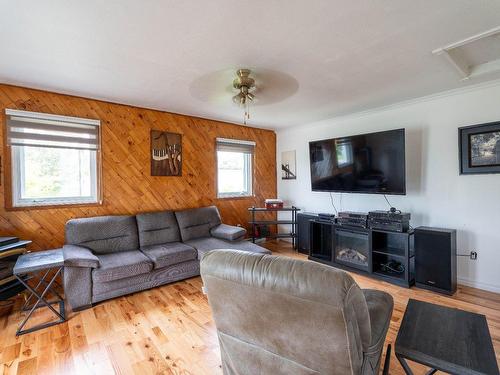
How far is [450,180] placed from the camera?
3.07 meters

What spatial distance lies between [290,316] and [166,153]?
3320 millimetres

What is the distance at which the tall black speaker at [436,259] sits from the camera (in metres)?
2.75

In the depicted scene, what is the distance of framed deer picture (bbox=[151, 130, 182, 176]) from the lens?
3715 millimetres

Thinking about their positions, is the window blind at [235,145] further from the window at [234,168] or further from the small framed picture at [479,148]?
the small framed picture at [479,148]

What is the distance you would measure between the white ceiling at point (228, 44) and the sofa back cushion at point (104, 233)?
5.10ft

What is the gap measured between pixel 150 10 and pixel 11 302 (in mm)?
3206

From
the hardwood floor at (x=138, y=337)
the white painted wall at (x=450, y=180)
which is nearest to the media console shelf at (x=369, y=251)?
the hardwood floor at (x=138, y=337)

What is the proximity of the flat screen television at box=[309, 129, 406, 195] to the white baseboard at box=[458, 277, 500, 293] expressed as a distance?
1.25m

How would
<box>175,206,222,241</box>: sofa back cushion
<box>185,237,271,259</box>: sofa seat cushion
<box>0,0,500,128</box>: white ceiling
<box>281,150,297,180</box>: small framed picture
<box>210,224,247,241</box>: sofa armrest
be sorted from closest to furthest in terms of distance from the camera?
<box>0,0,500,128</box>: white ceiling
<box>185,237,271,259</box>: sofa seat cushion
<box>210,224,247,241</box>: sofa armrest
<box>175,206,222,241</box>: sofa back cushion
<box>281,150,297,180</box>: small framed picture

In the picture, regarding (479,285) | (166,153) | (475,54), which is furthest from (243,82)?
(479,285)

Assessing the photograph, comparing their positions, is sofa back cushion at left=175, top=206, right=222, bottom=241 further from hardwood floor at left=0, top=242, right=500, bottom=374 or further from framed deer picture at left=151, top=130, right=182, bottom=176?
hardwood floor at left=0, top=242, right=500, bottom=374

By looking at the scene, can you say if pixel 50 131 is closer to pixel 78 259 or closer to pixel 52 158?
pixel 52 158

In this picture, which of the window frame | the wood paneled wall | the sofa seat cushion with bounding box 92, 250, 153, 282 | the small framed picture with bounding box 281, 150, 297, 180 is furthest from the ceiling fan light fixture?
the small framed picture with bounding box 281, 150, 297, 180

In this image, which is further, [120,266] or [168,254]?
[168,254]
